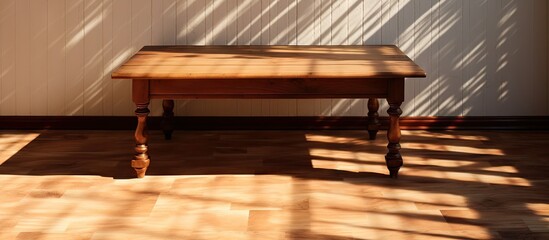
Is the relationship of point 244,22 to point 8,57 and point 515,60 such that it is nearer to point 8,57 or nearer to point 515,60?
point 8,57

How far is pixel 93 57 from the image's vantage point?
520 cm

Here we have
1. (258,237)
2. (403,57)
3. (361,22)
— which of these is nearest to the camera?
(258,237)

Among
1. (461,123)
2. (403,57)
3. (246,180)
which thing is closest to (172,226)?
(246,180)

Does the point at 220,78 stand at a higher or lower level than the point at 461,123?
higher

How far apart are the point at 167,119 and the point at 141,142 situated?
796 mm

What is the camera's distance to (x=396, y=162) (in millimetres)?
4199

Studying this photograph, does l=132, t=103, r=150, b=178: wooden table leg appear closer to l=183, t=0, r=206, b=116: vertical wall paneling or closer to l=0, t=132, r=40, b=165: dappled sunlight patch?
l=0, t=132, r=40, b=165: dappled sunlight patch

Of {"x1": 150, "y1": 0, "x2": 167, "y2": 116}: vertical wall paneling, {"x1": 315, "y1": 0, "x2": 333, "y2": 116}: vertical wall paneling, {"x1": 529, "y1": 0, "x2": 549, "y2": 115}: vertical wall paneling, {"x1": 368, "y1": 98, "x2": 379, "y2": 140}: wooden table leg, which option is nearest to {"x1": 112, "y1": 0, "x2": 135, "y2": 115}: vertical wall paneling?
{"x1": 150, "y1": 0, "x2": 167, "y2": 116}: vertical wall paneling

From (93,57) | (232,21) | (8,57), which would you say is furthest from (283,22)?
(8,57)

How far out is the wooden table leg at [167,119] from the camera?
5.03 metres

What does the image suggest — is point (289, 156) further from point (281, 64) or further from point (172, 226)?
point (172, 226)

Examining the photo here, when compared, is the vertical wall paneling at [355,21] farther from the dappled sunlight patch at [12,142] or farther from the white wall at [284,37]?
the dappled sunlight patch at [12,142]

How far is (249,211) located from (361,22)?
179 cm

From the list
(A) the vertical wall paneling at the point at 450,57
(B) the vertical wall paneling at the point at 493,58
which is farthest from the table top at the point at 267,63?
(B) the vertical wall paneling at the point at 493,58
